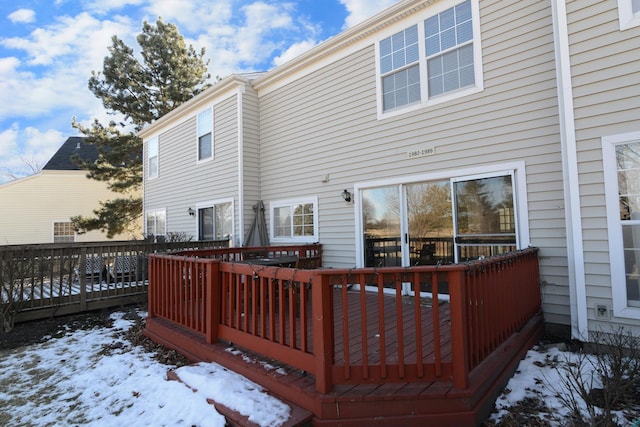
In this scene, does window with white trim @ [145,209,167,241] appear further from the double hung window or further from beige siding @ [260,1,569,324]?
beige siding @ [260,1,569,324]

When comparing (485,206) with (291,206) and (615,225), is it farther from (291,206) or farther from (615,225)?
(291,206)

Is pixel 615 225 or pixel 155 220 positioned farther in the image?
Result: pixel 155 220

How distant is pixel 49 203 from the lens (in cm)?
1750

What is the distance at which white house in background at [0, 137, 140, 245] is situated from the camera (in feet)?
55.3

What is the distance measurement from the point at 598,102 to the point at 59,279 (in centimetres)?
836

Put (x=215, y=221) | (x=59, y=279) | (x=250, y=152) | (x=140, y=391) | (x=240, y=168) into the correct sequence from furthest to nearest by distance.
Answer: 1. (x=215, y=221)
2. (x=250, y=152)
3. (x=240, y=168)
4. (x=59, y=279)
5. (x=140, y=391)

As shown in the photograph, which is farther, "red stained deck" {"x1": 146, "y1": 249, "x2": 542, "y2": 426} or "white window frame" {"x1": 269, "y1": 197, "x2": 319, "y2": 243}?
"white window frame" {"x1": 269, "y1": 197, "x2": 319, "y2": 243}

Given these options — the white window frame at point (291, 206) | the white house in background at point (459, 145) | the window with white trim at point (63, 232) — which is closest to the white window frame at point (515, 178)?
the white house in background at point (459, 145)

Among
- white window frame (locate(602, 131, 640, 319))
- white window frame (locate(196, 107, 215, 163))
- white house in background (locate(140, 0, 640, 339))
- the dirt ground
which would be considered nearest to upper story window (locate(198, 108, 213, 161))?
white window frame (locate(196, 107, 215, 163))

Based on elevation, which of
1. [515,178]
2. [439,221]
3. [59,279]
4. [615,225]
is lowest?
[59,279]

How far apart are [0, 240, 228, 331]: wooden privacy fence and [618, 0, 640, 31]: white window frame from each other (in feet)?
26.0

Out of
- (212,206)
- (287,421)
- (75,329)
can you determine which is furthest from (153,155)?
(287,421)

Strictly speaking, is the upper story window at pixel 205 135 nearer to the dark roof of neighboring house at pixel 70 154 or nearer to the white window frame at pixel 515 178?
the white window frame at pixel 515 178

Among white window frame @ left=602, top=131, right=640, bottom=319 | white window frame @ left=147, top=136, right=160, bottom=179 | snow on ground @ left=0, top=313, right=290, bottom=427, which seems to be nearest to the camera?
snow on ground @ left=0, top=313, right=290, bottom=427
